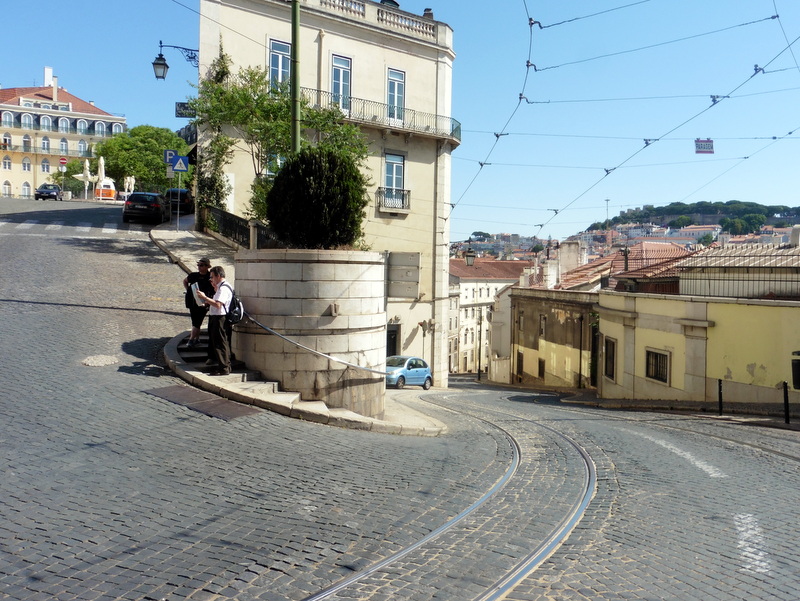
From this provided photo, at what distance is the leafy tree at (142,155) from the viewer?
70312mm

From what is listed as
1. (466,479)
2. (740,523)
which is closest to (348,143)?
(466,479)

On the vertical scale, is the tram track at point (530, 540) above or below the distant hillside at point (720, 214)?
below

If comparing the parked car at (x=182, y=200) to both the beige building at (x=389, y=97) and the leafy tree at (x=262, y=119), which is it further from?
the leafy tree at (x=262, y=119)

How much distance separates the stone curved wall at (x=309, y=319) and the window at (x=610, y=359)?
14661mm

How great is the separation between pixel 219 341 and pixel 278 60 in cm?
1948

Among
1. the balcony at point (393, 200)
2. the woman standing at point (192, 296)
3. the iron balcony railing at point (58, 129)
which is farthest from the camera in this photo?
the iron balcony railing at point (58, 129)

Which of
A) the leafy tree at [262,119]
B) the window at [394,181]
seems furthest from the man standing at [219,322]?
the window at [394,181]

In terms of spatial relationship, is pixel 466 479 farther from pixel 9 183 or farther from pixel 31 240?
pixel 9 183

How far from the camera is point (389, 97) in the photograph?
28812mm

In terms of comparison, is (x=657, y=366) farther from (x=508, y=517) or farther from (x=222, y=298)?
(x=508, y=517)

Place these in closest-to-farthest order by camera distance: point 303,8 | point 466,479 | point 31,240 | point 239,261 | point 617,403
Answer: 1. point 466,479
2. point 239,261
3. point 617,403
4. point 31,240
5. point 303,8

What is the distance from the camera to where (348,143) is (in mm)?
22562

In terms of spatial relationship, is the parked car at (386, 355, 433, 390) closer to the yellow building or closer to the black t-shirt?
the yellow building

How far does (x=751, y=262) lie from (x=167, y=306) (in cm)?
1663
